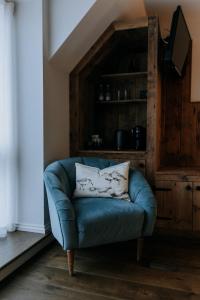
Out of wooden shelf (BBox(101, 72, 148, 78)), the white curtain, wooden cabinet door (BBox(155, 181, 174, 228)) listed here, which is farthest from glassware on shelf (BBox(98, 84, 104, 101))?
wooden cabinet door (BBox(155, 181, 174, 228))

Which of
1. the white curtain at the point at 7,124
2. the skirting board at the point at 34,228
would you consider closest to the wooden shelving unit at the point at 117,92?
the white curtain at the point at 7,124

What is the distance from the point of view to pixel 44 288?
1.94 meters

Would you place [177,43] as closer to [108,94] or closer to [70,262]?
[108,94]

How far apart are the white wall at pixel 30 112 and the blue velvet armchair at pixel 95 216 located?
1.02 feet

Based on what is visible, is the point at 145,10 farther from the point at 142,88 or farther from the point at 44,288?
the point at 44,288

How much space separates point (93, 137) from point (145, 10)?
1.52m

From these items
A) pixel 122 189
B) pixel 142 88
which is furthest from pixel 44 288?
pixel 142 88

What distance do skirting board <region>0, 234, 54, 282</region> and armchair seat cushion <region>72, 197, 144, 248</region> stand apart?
52 cm

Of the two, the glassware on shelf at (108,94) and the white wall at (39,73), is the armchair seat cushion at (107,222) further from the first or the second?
the glassware on shelf at (108,94)

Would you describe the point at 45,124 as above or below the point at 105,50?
below

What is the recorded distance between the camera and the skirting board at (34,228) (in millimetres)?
2627

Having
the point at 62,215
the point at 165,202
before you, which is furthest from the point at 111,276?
the point at 165,202

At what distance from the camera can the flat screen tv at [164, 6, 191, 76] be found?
8.38 ft

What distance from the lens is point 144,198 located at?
2311 mm
